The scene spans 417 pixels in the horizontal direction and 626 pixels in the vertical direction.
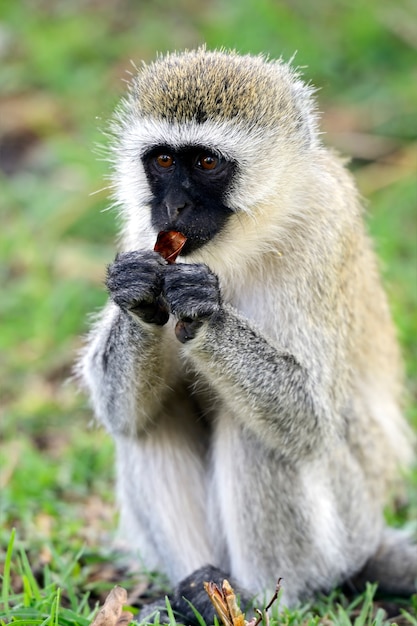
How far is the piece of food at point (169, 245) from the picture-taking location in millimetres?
4633

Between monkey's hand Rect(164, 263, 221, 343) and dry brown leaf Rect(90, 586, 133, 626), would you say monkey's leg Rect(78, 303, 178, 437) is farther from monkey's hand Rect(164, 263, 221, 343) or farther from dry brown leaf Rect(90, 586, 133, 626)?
dry brown leaf Rect(90, 586, 133, 626)

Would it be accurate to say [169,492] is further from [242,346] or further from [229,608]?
[229,608]

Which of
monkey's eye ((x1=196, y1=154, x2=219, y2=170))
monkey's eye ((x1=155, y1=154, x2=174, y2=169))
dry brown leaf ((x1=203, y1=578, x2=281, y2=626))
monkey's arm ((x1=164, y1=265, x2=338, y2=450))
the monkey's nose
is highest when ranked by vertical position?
monkey's eye ((x1=196, y1=154, x2=219, y2=170))

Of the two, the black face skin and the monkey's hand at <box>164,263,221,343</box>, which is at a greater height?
the black face skin

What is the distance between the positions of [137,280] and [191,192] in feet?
1.58

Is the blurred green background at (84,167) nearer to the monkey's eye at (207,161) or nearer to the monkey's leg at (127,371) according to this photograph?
the monkey's leg at (127,371)

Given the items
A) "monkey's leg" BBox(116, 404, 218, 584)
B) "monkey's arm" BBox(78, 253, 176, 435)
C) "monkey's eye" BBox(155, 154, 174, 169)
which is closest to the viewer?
"monkey's arm" BBox(78, 253, 176, 435)

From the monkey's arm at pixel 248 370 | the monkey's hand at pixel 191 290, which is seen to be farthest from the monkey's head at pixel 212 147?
the monkey's arm at pixel 248 370

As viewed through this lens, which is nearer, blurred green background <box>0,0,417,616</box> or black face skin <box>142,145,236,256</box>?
black face skin <box>142,145,236,256</box>

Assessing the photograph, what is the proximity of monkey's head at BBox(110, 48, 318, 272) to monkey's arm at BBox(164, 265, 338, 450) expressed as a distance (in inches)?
11.7

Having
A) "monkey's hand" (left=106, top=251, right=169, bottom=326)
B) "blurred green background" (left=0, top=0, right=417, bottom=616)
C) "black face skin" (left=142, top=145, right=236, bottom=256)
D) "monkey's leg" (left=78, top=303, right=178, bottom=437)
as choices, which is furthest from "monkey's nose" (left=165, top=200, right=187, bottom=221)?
"blurred green background" (left=0, top=0, right=417, bottom=616)

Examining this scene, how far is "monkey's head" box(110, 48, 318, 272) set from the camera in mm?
4668

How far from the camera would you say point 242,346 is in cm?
480

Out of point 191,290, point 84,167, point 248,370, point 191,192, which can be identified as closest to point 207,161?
point 191,192
